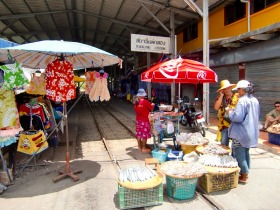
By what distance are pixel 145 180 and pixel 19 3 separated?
15677 mm

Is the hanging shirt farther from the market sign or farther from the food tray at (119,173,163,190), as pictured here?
the market sign

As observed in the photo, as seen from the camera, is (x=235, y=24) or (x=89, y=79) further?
(x=235, y=24)

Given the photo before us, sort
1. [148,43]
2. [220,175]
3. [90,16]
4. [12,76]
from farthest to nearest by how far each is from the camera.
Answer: [90,16], [148,43], [12,76], [220,175]

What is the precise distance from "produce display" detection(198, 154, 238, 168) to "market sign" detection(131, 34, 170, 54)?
311 inches

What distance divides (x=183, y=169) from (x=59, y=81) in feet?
10.2

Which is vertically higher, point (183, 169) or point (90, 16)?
point (90, 16)

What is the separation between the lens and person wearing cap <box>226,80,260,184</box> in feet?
15.1

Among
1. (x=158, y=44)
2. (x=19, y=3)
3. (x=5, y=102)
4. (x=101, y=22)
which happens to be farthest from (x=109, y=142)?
(x=101, y=22)

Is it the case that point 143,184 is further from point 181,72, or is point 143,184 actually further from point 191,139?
point 181,72

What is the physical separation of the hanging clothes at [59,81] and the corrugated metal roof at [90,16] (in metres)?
9.69

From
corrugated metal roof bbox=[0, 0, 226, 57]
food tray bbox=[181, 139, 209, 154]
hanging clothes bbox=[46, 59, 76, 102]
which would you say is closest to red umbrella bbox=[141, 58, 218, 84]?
food tray bbox=[181, 139, 209, 154]

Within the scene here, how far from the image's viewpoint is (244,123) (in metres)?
4.67

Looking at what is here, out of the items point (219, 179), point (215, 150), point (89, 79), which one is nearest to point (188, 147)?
point (215, 150)

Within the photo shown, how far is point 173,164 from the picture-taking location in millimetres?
4828
